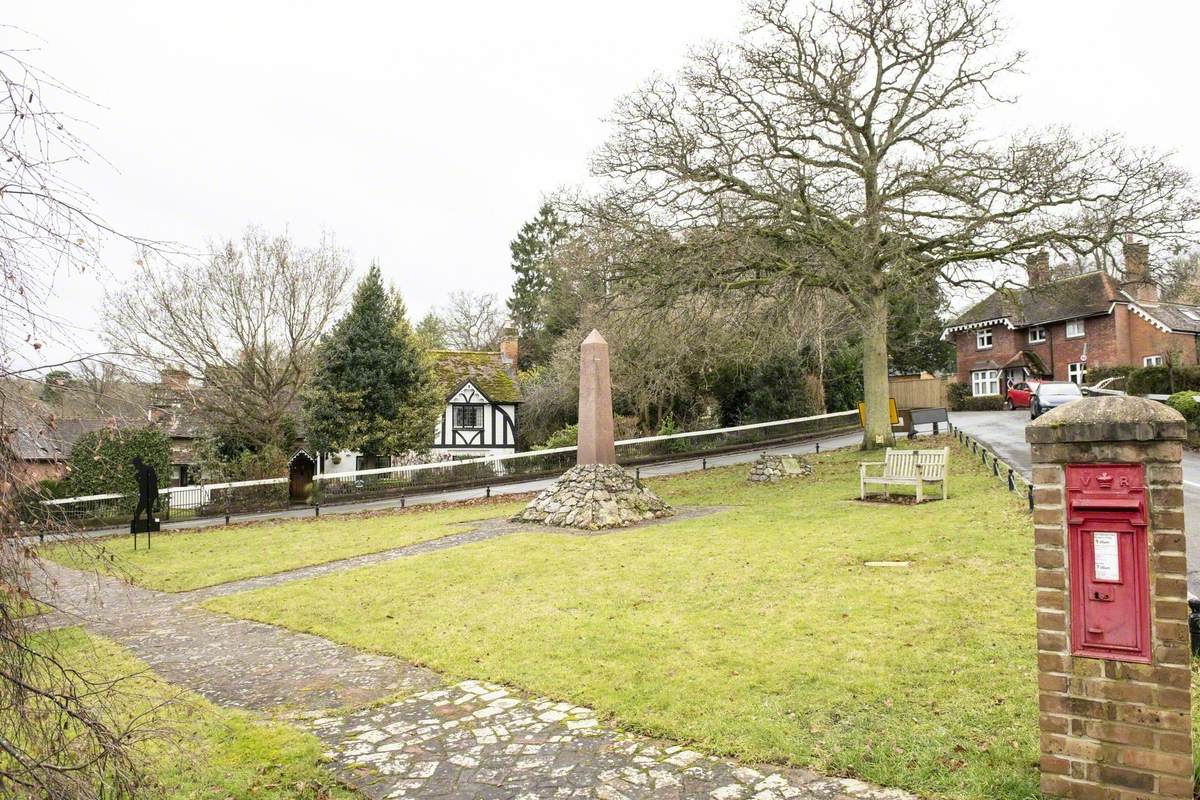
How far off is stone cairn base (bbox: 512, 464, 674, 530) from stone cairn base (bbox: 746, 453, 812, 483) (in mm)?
4373

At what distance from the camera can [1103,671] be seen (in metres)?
3.47

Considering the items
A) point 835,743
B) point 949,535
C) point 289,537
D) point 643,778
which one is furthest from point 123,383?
point 289,537

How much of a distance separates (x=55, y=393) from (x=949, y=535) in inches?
411

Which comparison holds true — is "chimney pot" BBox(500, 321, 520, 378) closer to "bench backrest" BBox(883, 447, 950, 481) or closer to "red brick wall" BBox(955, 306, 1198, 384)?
"bench backrest" BBox(883, 447, 950, 481)

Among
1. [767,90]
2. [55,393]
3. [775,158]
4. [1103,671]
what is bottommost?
[1103,671]

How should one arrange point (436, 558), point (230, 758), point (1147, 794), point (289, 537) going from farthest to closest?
point (289, 537), point (436, 558), point (230, 758), point (1147, 794)

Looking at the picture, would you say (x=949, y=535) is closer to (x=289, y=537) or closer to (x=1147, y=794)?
(x=1147, y=794)

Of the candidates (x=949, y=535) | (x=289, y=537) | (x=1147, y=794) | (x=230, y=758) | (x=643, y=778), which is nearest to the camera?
(x=1147, y=794)

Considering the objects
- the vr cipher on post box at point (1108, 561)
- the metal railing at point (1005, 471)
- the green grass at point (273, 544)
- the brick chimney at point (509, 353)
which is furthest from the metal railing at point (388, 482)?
the vr cipher on post box at point (1108, 561)

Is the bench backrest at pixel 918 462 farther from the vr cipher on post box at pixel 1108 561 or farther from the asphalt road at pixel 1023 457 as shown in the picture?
the vr cipher on post box at pixel 1108 561

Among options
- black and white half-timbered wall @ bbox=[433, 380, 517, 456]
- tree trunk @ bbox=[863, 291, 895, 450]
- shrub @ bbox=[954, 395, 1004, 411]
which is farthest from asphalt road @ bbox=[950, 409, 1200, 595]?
black and white half-timbered wall @ bbox=[433, 380, 517, 456]

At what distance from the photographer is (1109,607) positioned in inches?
136

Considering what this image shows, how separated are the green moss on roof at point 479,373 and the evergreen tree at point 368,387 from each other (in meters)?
7.59

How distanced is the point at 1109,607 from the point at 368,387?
1097 inches
